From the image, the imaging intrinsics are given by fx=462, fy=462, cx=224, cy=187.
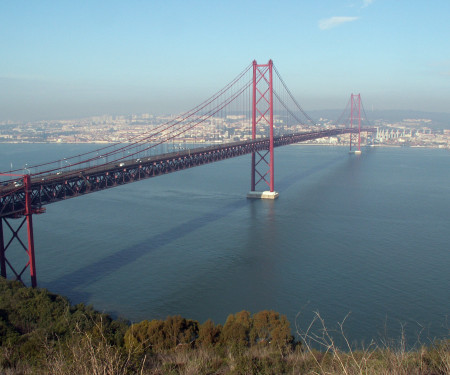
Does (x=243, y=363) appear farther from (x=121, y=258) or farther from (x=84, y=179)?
(x=121, y=258)

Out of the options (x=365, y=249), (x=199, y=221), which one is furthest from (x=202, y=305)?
(x=199, y=221)

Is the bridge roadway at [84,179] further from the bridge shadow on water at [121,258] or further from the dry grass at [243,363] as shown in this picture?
the dry grass at [243,363]

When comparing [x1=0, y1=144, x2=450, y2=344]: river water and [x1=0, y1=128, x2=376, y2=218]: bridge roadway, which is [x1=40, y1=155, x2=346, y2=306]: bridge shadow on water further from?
A: [x1=0, y1=128, x2=376, y2=218]: bridge roadway

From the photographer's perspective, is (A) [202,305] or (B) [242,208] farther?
(B) [242,208]

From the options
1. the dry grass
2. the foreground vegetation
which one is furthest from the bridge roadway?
the dry grass

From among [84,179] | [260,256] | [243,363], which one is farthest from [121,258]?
[243,363]

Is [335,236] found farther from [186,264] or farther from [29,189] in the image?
[29,189]
